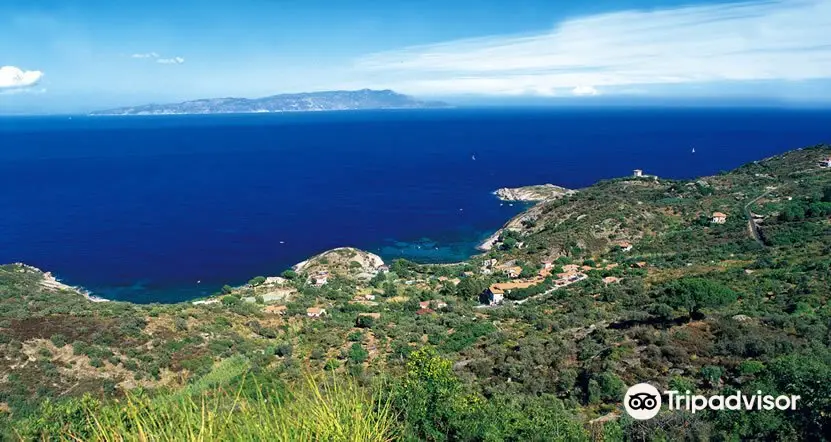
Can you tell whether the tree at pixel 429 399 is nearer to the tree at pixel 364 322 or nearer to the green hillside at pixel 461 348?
the green hillside at pixel 461 348

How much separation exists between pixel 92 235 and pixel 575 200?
68306 millimetres

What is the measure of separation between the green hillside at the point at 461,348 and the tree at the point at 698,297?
0.07 metres

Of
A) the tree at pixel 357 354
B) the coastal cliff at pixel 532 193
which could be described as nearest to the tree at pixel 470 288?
the tree at pixel 357 354

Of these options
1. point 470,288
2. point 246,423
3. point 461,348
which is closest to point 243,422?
point 246,423

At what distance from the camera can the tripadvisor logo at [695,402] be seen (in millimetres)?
11773

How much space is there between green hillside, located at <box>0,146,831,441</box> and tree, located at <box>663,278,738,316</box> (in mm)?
65

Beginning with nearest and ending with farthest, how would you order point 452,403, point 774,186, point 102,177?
1. point 452,403
2. point 774,186
3. point 102,177

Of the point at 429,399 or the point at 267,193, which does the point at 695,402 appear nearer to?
the point at 429,399

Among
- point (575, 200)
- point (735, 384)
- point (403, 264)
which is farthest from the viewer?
point (575, 200)

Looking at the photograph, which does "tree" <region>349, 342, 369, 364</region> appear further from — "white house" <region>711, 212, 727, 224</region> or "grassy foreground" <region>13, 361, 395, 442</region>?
"white house" <region>711, 212, 727, 224</region>

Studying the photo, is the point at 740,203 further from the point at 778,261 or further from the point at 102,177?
the point at 102,177

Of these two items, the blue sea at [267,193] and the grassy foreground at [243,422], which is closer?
the grassy foreground at [243,422]

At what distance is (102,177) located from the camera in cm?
11012

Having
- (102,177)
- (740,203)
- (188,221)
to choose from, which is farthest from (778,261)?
(102,177)
